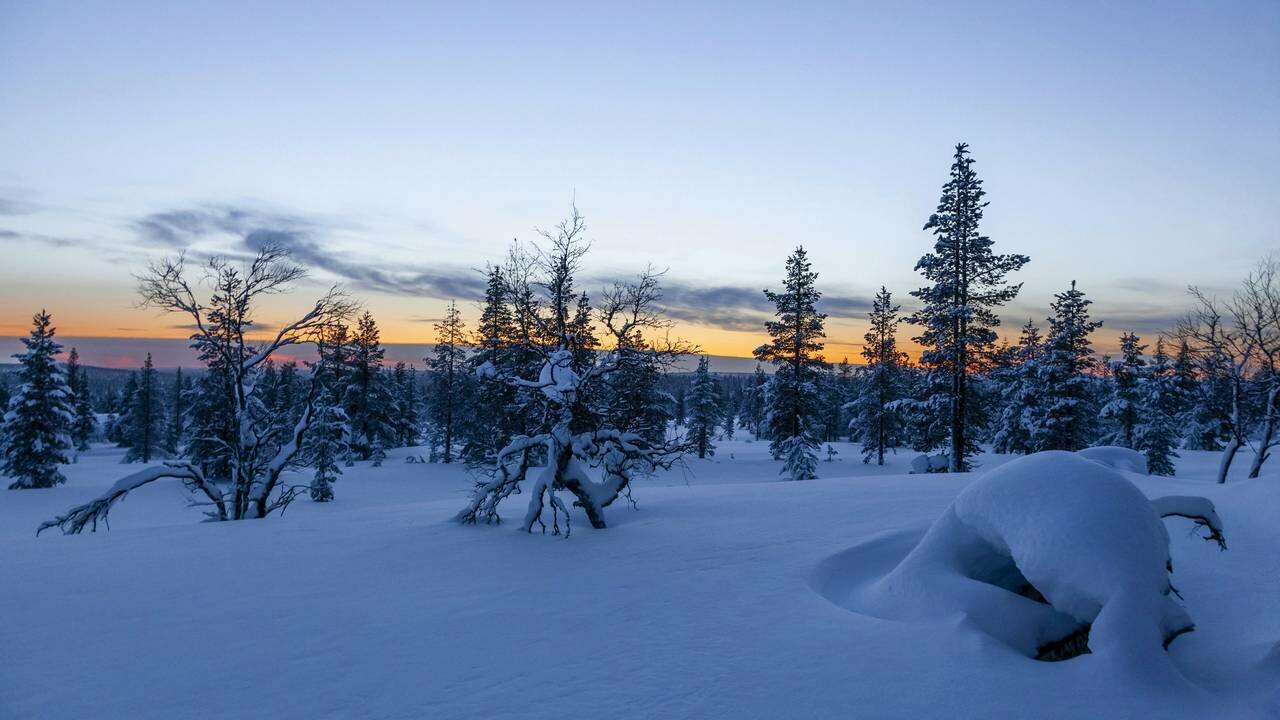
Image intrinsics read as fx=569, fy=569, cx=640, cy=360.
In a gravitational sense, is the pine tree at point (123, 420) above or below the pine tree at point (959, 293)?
below

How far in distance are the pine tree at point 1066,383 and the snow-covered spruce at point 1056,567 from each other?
29.2 meters

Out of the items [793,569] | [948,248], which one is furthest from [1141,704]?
[948,248]

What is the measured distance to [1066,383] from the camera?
104ft

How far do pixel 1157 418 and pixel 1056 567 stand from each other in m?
40.0

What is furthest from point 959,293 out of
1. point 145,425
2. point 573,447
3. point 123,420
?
point 123,420

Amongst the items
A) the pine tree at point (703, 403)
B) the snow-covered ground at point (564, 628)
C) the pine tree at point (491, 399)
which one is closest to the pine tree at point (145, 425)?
the pine tree at point (491, 399)

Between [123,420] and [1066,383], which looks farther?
[123,420]

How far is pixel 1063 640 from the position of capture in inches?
216

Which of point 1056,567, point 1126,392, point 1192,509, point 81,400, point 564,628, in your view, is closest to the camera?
point 1056,567

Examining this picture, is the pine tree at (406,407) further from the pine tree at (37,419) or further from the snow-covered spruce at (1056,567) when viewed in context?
the snow-covered spruce at (1056,567)

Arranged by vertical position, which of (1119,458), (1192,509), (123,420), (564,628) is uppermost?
(1192,509)

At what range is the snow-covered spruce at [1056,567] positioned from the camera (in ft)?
16.6

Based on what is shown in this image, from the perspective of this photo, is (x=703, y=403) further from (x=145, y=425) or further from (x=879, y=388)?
(x=145, y=425)

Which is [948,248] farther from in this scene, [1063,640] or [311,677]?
[311,677]
